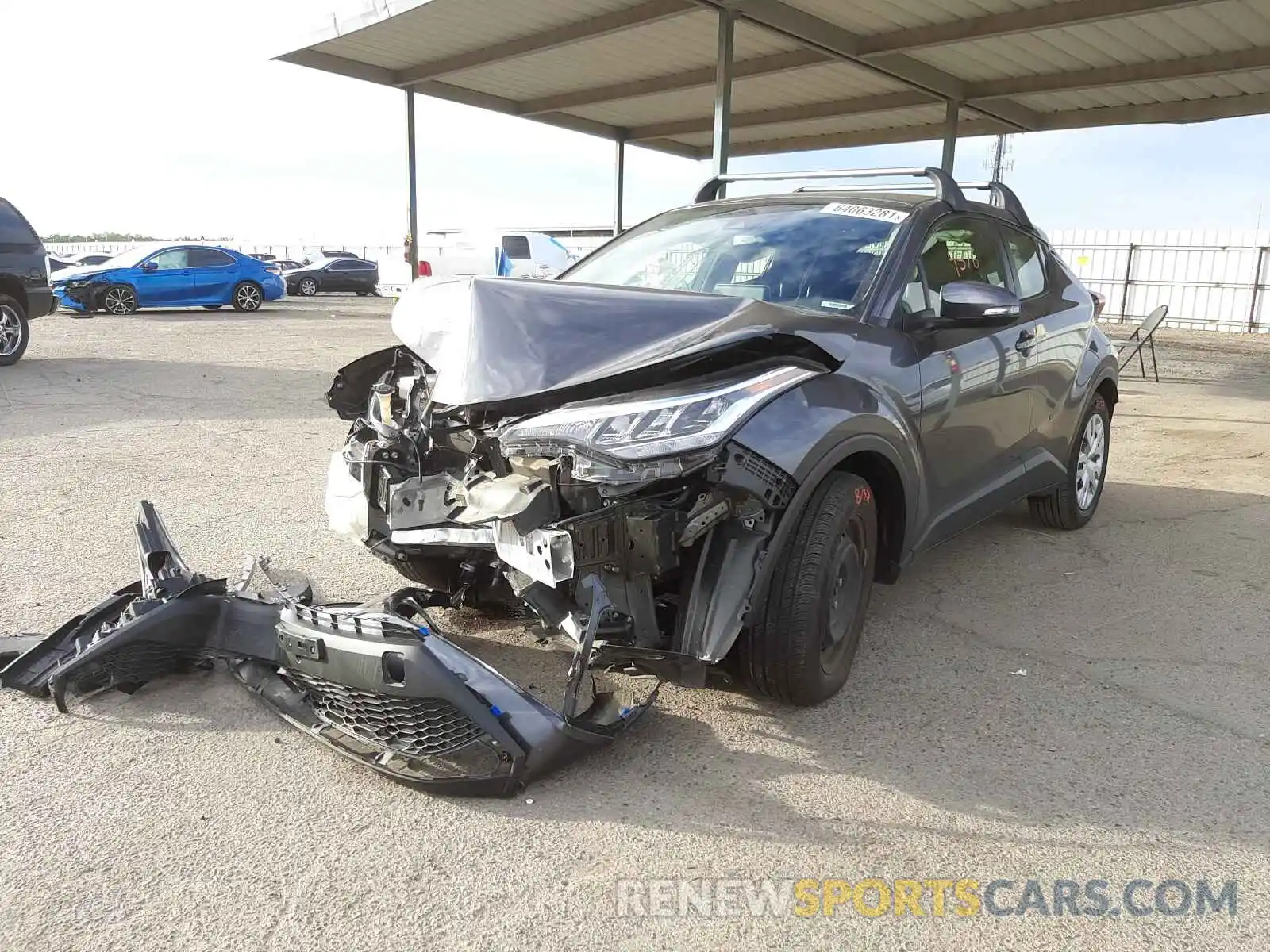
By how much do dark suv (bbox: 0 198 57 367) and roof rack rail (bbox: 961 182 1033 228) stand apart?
400 inches

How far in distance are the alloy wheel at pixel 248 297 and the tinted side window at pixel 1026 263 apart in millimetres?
19445

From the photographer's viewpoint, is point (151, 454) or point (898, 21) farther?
point (898, 21)

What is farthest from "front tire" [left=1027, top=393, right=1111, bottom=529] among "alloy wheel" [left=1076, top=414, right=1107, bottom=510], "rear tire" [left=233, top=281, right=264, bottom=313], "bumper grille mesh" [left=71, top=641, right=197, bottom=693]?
"rear tire" [left=233, top=281, right=264, bottom=313]

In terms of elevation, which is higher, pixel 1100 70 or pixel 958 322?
pixel 1100 70

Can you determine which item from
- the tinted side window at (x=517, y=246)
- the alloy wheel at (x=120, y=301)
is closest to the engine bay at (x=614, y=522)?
the alloy wheel at (x=120, y=301)

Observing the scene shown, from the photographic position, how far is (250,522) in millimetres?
5117

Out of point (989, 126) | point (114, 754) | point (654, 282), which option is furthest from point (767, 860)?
point (989, 126)

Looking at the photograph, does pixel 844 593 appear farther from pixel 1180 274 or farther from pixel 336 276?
pixel 336 276

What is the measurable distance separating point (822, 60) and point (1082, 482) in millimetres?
8789

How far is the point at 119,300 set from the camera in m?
19.0

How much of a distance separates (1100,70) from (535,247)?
14.5 meters

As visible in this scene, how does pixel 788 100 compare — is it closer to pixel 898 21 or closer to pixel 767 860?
pixel 898 21

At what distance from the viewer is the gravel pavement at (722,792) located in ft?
7.13

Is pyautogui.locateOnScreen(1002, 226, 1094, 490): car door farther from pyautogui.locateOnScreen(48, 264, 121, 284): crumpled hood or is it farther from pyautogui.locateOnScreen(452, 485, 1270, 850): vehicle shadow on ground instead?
pyautogui.locateOnScreen(48, 264, 121, 284): crumpled hood
